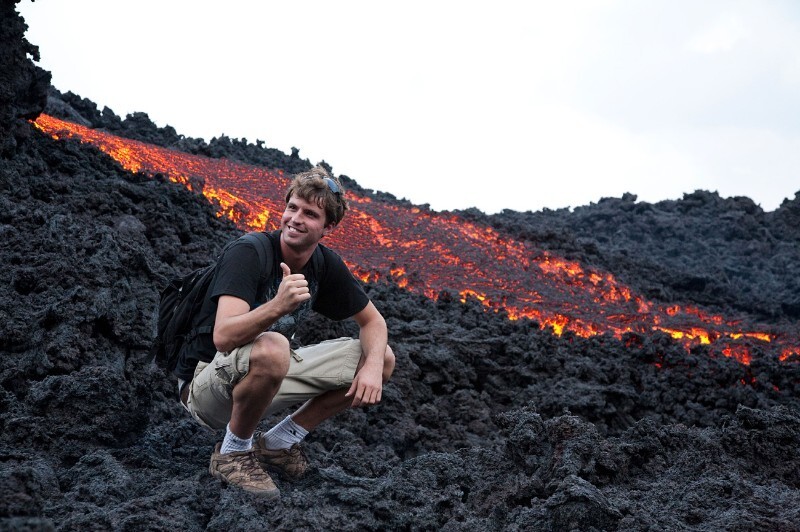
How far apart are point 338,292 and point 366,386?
A: 61 centimetres

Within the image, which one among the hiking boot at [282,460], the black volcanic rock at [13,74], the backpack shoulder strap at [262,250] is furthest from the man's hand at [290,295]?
the black volcanic rock at [13,74]

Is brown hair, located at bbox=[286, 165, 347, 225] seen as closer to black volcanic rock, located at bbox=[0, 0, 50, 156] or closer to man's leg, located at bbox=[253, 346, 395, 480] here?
man's leg, located at bbox=[253, 346, 395, 480]

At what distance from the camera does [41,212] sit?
6.68 meters

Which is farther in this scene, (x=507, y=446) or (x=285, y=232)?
(x=507, y=446)

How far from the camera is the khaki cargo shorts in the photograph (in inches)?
142

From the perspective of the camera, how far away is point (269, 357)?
131 inches

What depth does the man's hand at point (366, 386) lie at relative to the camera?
367 centimetres

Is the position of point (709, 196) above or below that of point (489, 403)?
above

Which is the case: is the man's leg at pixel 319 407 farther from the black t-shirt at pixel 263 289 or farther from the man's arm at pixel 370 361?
the black t-shirt at pixel 263 289

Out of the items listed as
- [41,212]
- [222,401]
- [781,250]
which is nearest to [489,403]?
[222,401]

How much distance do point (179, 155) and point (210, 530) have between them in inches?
501

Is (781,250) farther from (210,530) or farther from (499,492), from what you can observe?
(210,530)

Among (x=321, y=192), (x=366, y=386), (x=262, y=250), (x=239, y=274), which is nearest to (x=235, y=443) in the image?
(x=366, y=386)

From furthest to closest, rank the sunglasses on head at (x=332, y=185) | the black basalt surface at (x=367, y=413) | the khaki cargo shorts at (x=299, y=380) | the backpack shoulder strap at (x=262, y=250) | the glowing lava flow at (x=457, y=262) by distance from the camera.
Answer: the glowing lava flow at (x=457, y=262), the sunglasses on head at (x=332, y=185), the khaki cargo shorts at (x=299, y=380), the backpack shoulder strap at (x=262, y=250), the black basalt surface at (x=367, y=413)
